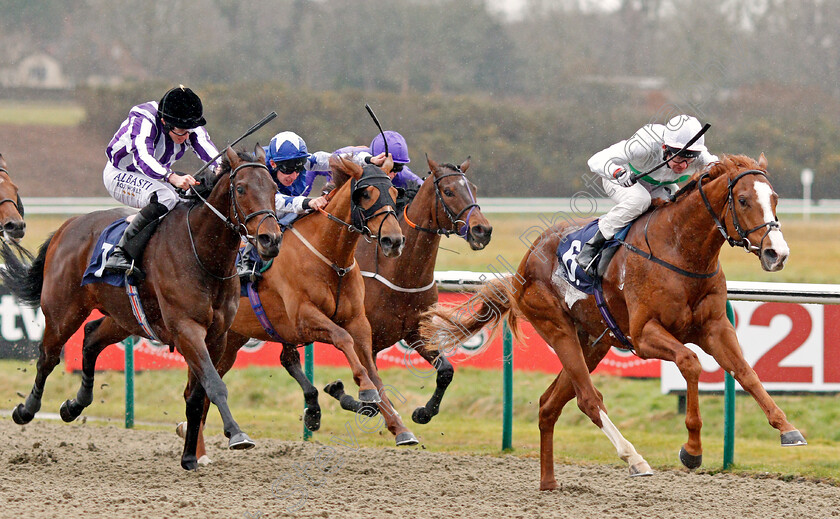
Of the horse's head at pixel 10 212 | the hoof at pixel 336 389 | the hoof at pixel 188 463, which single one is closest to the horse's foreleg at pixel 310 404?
the hoof at pixel 336 389

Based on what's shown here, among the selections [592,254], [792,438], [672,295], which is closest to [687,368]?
[672,295]

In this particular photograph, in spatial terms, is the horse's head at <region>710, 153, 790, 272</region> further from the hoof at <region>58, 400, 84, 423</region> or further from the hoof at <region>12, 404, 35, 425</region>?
→ the hoof at <region>12, 404, 35, 425</region>

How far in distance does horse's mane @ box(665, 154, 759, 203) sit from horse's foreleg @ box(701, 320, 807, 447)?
686 mm

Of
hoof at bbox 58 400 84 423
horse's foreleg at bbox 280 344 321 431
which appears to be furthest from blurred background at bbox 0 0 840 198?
horse's foreleg at bbox 280 344 321 431

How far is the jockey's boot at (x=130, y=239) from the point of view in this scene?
5.40 m

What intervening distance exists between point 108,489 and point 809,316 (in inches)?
181

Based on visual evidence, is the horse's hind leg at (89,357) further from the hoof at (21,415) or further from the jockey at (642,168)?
the jockey at (642,168)

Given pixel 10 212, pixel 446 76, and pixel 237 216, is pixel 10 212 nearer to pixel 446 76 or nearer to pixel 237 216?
pixel 237 216

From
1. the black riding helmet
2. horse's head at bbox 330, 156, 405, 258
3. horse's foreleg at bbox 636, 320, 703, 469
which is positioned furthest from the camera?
the black riding helmet

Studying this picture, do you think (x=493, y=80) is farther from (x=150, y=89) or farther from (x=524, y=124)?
(x=150, y=89)

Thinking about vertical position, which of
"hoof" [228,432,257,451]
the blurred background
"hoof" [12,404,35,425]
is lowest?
"hoof" [12,404,35,425]

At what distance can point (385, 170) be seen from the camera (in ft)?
18.9

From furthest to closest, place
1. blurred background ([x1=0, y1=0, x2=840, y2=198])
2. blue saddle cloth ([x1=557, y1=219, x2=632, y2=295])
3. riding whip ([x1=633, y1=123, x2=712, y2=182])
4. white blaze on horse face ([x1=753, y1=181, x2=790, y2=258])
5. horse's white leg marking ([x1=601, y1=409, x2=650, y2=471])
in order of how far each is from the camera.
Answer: blurred background ([x1=0, y1=0, x2=840, y2=198]) < blue saddle cloth ([x1=557, y1=219, x2=632, y2=295]) < riding whip ([x1=633, y1=123, x2=712, y2=182]) < horse's white leg marking ([x1=601, y1=409, x2=650, y2=471]) < white blaze on horse face ([x1=753, y1=181, x2=790, y2=258])

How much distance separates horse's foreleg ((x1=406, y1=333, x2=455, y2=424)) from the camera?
6.14 metres
